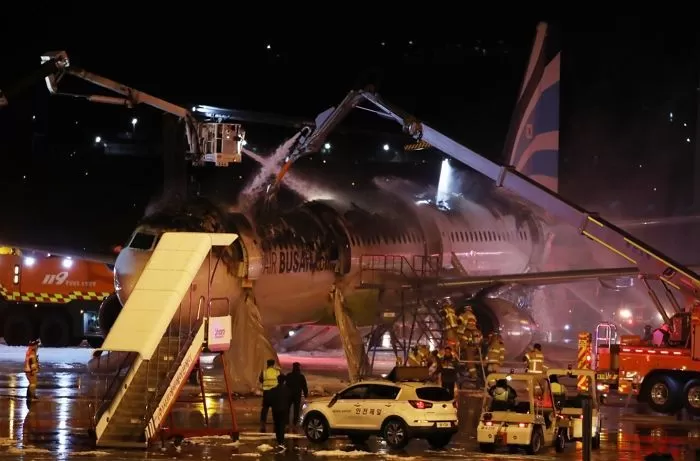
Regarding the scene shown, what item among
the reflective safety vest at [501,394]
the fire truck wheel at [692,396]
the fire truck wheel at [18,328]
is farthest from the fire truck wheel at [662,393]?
the fire truck wheel at [18,328]

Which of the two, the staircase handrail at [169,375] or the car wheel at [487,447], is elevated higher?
the staircase handrail at [169,375]

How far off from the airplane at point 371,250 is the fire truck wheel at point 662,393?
6387 mm

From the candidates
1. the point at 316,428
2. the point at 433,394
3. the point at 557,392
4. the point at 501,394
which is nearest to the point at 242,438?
the point at 316,428

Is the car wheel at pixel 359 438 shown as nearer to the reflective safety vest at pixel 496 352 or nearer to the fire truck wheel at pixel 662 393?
the fire truck wheel at pixel 662 393

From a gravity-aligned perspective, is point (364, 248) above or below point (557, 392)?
above

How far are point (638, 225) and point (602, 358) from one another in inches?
510

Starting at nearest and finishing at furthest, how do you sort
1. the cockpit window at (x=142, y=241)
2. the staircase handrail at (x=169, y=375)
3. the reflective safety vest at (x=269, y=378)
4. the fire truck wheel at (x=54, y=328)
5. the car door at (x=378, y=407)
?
the staircase handrail at (x=169, y=375) < the car door at (x=378, y=407) < the reflective safety vest at (x=269, y=378) < the cockpit window at (x=142, y=241) < the fire truck wheel at (x=54, y=328)

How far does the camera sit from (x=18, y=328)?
157 ft

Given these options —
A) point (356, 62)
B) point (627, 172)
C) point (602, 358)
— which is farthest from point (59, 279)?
point (627, 172)

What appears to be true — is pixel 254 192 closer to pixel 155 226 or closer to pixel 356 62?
pixel 155 226

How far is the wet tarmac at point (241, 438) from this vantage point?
20.0m

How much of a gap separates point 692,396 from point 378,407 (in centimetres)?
949

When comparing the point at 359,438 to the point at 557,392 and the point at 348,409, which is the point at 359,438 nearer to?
the point at 348,409

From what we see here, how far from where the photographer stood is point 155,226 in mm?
28516
